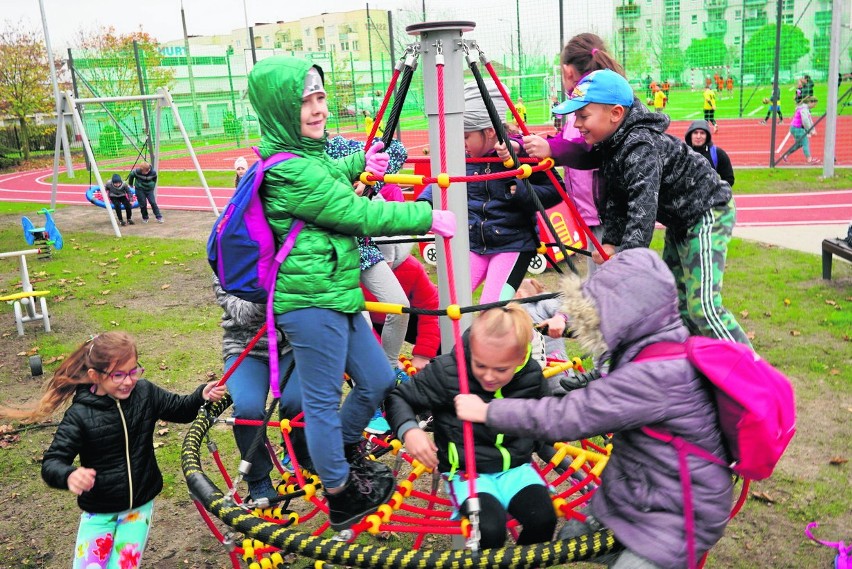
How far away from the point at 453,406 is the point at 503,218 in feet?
4.22

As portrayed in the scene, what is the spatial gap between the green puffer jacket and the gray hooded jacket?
2.11 ft

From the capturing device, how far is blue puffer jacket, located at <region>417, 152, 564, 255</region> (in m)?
3.62

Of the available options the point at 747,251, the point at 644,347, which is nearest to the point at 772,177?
the point at 747,251

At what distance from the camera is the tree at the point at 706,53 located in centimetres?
1927

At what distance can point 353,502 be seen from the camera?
272 centimetres

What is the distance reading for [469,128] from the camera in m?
3.42

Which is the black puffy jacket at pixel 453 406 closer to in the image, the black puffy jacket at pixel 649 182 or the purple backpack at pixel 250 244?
the purple backpack at pixel 250 244

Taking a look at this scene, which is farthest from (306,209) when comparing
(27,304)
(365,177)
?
(27,304)

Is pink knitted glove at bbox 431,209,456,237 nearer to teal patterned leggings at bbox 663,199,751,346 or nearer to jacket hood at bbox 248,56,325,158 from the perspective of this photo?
jacket hood at bbox 248,56,325,158

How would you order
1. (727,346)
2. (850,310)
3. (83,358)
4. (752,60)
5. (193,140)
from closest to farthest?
(727,346), (83,358), (850,310), (752,60), (193,140)

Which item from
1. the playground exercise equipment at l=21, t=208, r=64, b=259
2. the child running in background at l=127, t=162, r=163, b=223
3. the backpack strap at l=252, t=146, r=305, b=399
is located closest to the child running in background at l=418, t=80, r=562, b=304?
the backpack strap at l=252, t=146, r=305, b=399

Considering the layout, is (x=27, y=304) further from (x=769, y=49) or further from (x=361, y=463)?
(x=769, y=49)

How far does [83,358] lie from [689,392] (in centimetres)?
229

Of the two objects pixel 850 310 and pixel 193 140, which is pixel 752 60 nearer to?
pixel 850 310
